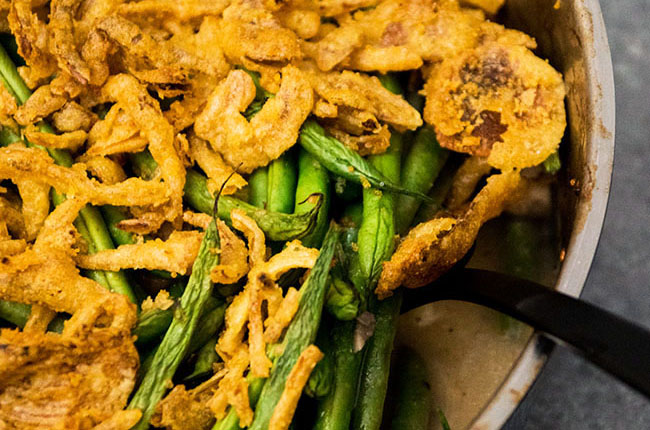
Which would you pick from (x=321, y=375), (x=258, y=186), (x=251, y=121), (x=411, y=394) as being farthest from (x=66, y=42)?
(x=411, y=394)

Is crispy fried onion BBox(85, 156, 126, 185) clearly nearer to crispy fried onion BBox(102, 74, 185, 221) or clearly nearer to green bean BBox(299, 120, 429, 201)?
crispy fried onion BBox(102, 74, 185, 221)

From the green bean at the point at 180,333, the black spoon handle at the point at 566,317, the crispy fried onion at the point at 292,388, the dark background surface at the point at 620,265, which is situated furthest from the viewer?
the dark background surface at the point at 620,265

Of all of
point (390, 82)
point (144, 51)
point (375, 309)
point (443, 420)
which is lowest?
point (443, 420)

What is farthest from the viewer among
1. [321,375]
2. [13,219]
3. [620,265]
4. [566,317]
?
[620,265]

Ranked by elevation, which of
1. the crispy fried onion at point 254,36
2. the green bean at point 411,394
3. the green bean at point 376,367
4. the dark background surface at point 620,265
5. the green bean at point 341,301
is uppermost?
the crispy fried onion at point 254,36

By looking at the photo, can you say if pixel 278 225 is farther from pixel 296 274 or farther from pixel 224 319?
pixel 224 319

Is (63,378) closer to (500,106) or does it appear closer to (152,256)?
(152,256)

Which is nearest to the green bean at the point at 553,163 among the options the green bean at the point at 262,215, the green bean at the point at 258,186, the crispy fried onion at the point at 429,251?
the crispy fried onion at the point at 429,251

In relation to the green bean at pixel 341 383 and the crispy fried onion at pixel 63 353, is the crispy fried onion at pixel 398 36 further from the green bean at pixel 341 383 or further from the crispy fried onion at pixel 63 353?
the crispy fried onion at pixel 63 353
